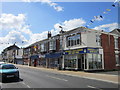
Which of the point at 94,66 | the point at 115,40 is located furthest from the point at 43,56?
the point at 115,40

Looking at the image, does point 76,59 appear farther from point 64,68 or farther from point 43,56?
point 43,56

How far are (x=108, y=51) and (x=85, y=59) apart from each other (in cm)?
545

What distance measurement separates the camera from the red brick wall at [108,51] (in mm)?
24688

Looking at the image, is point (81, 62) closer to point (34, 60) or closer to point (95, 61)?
point (95, 61)

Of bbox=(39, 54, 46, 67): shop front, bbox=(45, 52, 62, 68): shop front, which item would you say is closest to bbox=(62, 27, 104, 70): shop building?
bbox=(45, 52, 62, 68): shop front

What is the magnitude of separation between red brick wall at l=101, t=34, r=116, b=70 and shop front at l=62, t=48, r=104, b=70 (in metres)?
1.14

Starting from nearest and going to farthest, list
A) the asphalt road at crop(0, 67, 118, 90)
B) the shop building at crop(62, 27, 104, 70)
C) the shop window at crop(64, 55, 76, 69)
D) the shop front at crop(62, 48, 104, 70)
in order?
the asphalt road at crop(0, 67, 118, 90), the shop front at crop(62, 48, 104, 70), the shop building at crop(62, 27, 104, 70), the shop window at crop(64, 55, 76, 69)

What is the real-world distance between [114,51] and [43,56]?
1787 centimetres

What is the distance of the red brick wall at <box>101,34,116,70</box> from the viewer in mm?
24688

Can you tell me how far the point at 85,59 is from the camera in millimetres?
22938

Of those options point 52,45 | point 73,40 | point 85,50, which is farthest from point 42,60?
point 85,50

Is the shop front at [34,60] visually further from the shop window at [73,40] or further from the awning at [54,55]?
the shop window at [73,40]

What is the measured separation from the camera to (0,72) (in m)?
12.2

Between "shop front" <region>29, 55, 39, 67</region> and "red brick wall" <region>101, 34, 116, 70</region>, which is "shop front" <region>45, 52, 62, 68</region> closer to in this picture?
"shop front" <region>29, 55, 39, 67</region>
